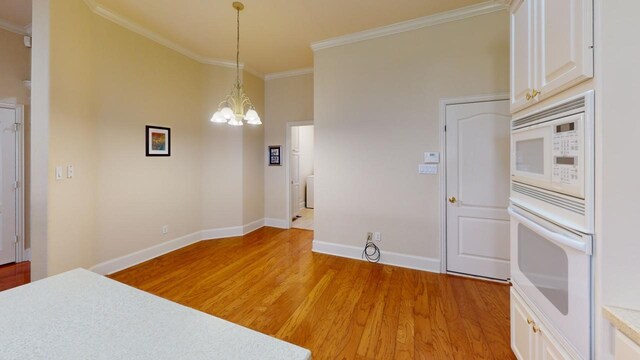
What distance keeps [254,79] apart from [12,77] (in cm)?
310

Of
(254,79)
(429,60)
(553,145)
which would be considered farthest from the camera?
(254,79)

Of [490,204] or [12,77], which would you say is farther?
[12,77]

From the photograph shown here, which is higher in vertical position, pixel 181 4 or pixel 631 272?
pixel 181 4

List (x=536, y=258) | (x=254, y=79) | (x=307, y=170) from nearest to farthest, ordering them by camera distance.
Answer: (x=536, y=258) → (x=254, y=79) → (x=307, y=170)

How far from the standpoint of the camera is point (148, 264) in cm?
332

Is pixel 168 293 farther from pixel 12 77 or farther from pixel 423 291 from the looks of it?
pixel 12 77

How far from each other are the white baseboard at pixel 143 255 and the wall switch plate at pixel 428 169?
3.58m

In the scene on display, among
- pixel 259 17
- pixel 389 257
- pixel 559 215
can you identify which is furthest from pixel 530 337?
pixel 259 17

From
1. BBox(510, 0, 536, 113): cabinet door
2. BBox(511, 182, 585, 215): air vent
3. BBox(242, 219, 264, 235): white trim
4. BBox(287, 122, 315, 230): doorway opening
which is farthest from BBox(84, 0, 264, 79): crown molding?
BBox(511, 182, 585, 215): air vent

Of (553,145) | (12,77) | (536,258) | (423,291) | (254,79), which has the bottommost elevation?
(423,291)

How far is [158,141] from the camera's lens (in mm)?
3596

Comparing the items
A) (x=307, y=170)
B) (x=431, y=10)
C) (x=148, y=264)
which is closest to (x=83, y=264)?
(x=148, y=264)

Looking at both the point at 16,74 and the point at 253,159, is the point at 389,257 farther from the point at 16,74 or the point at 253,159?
the point at 16,74

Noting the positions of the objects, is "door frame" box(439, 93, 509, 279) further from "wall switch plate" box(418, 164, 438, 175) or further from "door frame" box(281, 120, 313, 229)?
"door frame" box(281, 120, 313, 229)
